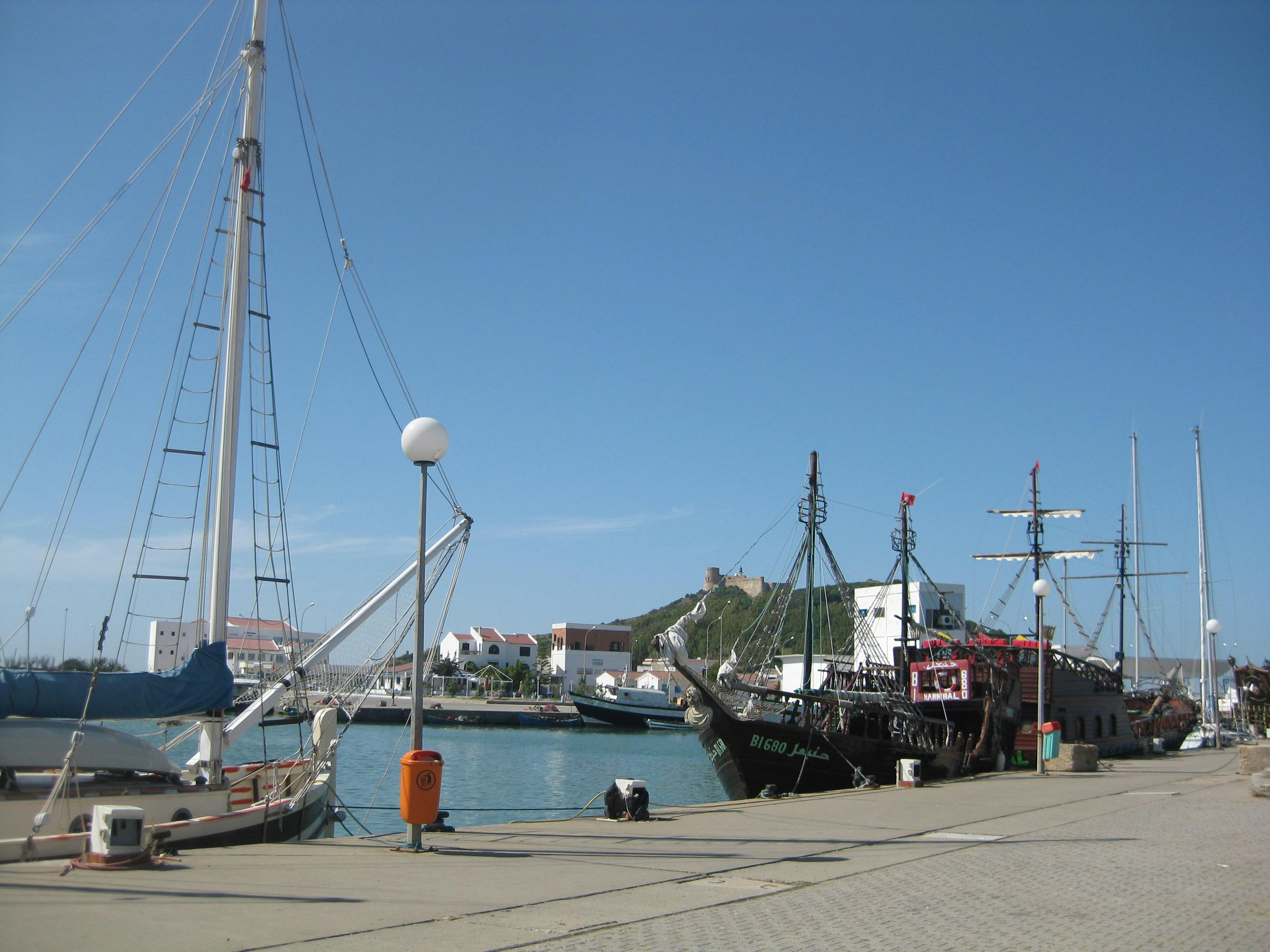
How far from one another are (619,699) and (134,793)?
84.8 metres

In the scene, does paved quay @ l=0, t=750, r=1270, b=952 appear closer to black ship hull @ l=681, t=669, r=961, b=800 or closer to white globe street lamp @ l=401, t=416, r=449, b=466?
white globe street lamp @ l=401, t=416, r=449, b=466

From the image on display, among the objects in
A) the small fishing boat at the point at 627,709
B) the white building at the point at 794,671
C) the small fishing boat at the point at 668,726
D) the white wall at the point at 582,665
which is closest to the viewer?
the white building at the point at 794,671

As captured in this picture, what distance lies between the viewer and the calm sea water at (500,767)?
27391mm

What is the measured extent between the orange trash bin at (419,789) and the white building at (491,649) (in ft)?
375

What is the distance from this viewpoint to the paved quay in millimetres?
6598

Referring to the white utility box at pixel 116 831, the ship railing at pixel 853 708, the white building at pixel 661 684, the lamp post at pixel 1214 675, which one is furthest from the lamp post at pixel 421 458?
the white building at pixel 661 684

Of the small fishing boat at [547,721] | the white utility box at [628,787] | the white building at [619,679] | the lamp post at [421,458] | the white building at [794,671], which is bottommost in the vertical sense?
the small fishing boat at [547,721]

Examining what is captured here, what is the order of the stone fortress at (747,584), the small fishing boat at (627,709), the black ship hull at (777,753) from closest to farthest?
1. the black ship hull at (777,753)
2. the small fishing boat at (627,709)
3. the stone fortress at (747,584)

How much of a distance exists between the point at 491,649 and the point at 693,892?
119526 millimetres

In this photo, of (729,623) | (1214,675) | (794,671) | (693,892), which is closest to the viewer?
(693,892)

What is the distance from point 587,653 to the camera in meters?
124

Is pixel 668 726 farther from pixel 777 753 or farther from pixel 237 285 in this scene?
pixel 237 285

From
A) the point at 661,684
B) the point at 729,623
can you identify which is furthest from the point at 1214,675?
the point at 729,623

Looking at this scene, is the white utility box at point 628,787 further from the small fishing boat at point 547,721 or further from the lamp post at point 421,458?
the small fishing boat at point 547,721
